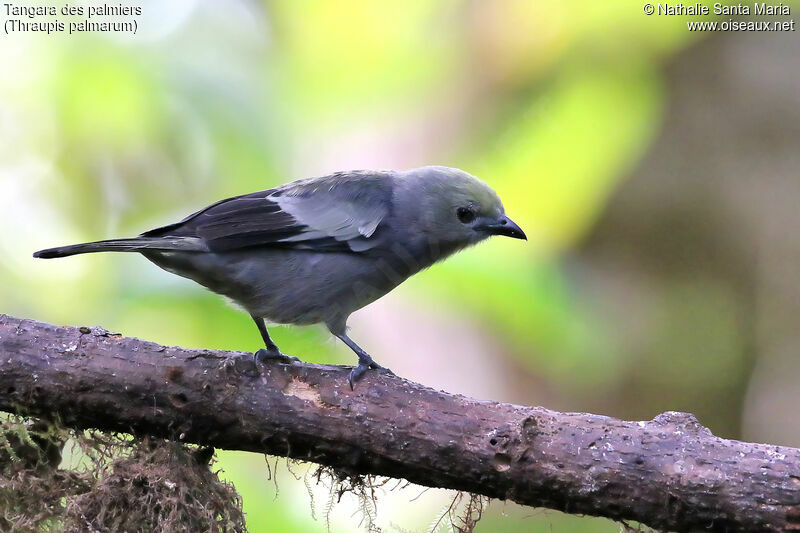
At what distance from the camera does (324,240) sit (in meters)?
3.86

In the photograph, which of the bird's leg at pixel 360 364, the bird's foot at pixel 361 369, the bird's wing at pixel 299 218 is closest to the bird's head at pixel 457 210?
the bird's wing at pixel 299 218

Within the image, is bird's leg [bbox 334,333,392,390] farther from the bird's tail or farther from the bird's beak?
the bird's beak

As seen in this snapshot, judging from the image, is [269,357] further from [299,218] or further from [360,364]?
[299,218]

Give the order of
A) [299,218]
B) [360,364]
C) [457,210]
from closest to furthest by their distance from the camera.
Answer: [360,364] → [299,218] → [457,210]

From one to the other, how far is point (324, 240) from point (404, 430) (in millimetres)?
1228

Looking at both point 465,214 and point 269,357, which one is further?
point 465,214

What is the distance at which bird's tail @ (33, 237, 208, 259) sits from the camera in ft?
10.5

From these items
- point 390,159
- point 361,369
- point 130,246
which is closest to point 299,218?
point 130,246

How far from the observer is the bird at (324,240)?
3.70m

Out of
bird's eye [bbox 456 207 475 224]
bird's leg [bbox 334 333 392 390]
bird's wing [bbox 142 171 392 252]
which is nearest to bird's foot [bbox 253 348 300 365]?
bird's leg [bbox 334 333 392 390]

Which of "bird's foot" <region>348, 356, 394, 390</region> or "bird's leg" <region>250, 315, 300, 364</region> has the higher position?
"bird's leg" <region>250, 315, 300, 364</region>

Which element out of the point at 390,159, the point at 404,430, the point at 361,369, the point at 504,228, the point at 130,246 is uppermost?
the point at 390,159

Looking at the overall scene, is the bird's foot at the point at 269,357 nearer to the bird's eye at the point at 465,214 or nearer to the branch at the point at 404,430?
Answer: the branch at the point at 404,430

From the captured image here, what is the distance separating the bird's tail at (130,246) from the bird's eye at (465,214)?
50.3 inches
